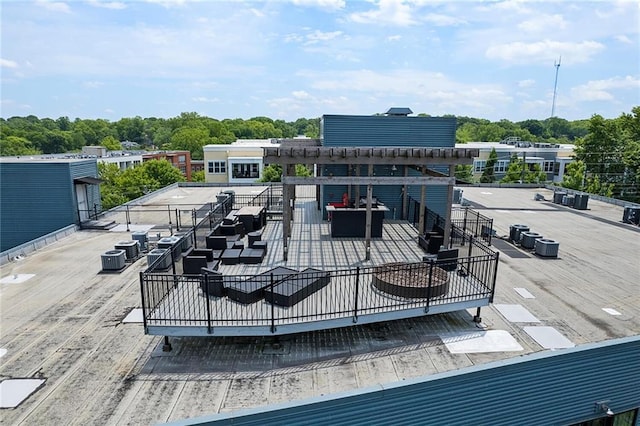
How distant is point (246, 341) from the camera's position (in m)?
7.50

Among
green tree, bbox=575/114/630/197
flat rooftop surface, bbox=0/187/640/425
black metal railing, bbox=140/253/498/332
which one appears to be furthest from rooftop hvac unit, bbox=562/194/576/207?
black metal railing, bbox=140/253/498/332

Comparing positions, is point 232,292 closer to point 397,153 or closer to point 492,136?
point 397,153

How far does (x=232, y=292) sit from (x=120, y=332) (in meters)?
2.73

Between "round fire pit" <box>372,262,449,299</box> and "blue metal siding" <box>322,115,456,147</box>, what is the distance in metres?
8.00

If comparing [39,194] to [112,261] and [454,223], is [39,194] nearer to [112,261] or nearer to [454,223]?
[112,261]

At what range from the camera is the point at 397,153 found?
35.1 feet

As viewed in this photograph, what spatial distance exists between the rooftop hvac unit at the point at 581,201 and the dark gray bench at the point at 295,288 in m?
21.5

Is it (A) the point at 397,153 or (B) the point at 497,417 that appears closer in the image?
(B) the point at 497,417

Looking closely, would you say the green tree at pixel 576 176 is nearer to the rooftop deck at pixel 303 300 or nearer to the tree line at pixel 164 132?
the tree line at pixel 164 132

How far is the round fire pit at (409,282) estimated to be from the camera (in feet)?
25.9

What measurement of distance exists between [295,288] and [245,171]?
3750cm

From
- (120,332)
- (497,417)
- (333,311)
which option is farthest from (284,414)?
(120,332)

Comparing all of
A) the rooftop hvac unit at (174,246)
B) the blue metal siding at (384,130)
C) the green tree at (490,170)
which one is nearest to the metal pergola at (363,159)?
the rooftop hvac unit at (174,246)

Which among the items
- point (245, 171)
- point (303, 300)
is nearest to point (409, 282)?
point (303, 300)
